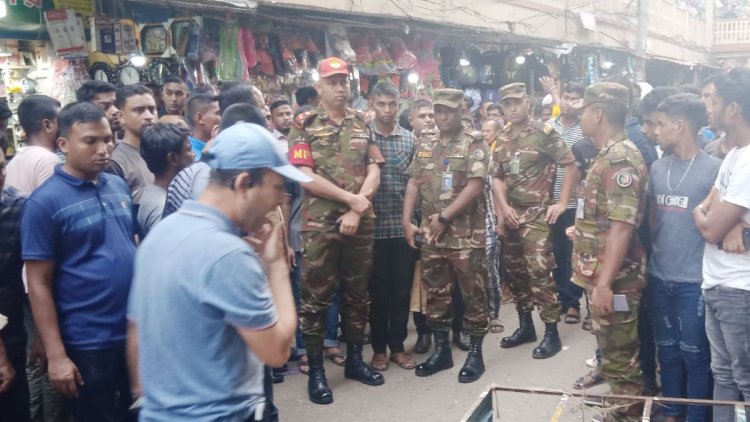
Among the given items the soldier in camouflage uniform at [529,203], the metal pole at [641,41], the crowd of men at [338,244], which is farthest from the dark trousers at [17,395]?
the metal pole at [641,41]

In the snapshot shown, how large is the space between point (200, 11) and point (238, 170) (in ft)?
17.9

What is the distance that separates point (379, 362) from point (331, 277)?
910 mm

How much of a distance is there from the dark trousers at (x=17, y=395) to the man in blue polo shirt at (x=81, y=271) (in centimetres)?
33

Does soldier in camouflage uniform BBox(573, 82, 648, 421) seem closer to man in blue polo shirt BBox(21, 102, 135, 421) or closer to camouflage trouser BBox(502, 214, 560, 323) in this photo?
camouflage trouser BBox(502, 214, 560, 323)

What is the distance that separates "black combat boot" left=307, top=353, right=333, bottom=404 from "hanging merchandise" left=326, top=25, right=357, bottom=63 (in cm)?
453

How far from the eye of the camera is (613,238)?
3.36m

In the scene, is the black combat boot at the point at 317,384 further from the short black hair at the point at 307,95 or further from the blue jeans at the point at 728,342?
the short black hair at the point at 307,95

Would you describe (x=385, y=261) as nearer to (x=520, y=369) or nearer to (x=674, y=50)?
(x=520, y=369)

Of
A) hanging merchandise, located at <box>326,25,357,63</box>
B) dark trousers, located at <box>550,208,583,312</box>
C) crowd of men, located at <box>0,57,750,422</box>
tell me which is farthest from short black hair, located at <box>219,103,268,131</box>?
hanging merchandise, located at <box>326,25,357,63</box>

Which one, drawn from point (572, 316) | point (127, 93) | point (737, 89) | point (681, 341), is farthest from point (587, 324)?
point (127, 93)

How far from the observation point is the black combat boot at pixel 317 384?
4.33 meters

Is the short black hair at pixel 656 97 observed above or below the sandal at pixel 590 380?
above

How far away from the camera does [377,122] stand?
498cm

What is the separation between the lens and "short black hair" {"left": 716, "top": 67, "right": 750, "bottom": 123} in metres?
2.96
